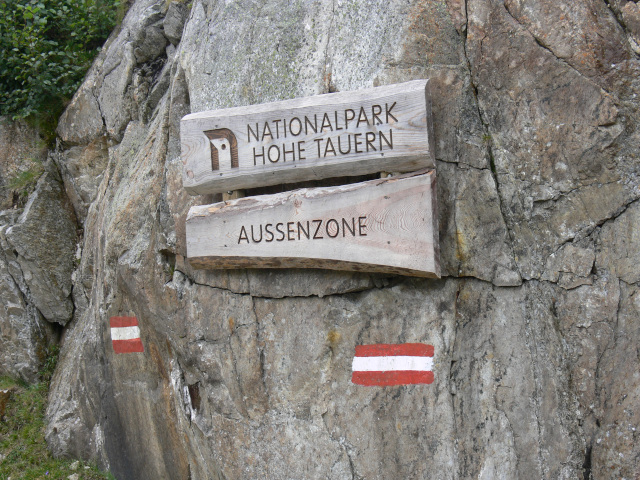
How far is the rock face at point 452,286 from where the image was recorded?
121 inches

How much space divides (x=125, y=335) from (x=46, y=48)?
3461 millimetres

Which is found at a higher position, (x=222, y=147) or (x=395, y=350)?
(x=222, y=147)

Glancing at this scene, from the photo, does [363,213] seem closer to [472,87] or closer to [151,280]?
[472,87]

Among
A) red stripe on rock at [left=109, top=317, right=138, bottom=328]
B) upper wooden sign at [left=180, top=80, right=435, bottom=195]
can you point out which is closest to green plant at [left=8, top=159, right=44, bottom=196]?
red stripe on rock at [left=109, top=317, right=138, bottom=328]

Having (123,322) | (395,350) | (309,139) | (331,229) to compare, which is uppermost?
(309,139)

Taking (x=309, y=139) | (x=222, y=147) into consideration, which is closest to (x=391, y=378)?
(x=309, y=139)

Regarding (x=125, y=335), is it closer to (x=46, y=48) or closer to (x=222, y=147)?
(x=222, y=147)

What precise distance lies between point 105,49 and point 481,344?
488 cm

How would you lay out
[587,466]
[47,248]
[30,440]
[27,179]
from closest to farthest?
1. [587,466]
2. [30,440]
3. [47,248]
4. [27,179]

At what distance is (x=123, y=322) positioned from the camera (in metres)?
4.54

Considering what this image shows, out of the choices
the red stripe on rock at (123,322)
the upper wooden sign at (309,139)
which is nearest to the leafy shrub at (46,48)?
the red stripe on rock at (123,322)

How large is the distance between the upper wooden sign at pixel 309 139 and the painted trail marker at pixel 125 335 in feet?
4.40

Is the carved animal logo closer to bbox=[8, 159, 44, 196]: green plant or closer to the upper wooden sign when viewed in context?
the upper wooden sign

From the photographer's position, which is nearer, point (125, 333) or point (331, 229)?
point (331, 229)
